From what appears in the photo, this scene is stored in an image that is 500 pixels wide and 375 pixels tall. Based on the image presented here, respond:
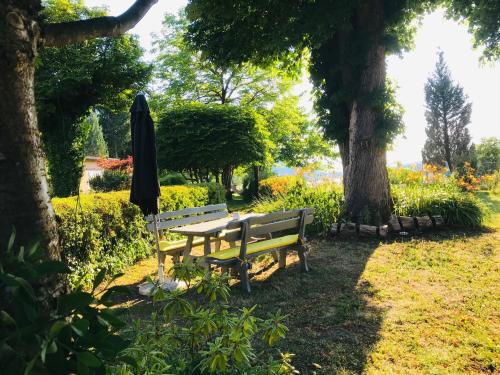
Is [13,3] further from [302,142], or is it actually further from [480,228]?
[302,142]

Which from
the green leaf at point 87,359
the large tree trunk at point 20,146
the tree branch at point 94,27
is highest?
the tree branch at point 94,27

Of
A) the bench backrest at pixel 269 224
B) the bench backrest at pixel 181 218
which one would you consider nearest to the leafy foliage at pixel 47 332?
the bench backrest at pixel 269 224

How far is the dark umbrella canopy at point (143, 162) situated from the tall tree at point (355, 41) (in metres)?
3.40

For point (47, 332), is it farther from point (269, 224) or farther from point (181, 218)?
point (181, 218)

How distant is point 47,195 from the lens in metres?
1.91

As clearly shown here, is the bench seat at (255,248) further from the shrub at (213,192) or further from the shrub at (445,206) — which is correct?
the shrub at (213,192)

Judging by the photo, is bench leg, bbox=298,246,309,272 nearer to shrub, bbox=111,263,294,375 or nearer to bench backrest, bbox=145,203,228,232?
bench backrest, bbox=145,203,228,232

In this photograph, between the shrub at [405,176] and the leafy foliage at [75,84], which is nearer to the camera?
the leafy foliage at [75,84]

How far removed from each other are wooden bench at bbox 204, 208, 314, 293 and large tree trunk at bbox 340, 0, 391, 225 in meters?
2.81

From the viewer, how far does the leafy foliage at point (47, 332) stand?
98cm

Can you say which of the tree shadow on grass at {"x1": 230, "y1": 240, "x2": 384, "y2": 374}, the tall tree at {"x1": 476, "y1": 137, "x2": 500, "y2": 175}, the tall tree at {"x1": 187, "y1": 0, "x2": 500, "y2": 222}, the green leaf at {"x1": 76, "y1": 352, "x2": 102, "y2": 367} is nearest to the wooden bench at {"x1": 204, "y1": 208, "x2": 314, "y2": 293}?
the tree shadow on grass at {"x1": 230, "y1": 240, "x2": 384, "y2": 374}

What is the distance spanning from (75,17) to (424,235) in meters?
14.8

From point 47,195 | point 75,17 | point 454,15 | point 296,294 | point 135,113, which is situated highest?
point 75,17

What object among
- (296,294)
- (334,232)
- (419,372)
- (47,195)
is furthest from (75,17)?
(419,372)
